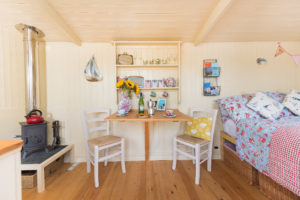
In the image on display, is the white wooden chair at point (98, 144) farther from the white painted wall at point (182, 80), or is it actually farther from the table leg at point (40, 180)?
the table leg at point (40, 180)

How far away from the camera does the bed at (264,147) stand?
3.61 feet

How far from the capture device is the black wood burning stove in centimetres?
158

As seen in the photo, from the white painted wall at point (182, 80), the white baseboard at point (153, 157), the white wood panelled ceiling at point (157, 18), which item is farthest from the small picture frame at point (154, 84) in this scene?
the white baseboard at point (153, 157)

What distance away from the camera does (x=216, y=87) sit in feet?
7.30

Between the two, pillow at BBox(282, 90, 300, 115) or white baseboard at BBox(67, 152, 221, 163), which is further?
white baseboard at BBox(67, 152, 221, 163)

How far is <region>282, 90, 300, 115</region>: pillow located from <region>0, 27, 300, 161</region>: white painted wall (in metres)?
0.48

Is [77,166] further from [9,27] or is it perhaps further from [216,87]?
[216,87]

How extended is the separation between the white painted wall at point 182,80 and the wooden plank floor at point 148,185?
379 millimetres

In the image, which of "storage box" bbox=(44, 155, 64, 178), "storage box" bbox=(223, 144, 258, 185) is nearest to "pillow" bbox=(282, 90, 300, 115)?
"storage box" bbox=(223, 144, 258, 185)

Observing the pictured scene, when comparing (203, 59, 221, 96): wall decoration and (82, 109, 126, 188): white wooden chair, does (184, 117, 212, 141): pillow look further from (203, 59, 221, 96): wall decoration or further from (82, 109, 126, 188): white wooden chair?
(82, 109, 126, 188): white wooden chair

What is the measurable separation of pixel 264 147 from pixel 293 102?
1046 mm

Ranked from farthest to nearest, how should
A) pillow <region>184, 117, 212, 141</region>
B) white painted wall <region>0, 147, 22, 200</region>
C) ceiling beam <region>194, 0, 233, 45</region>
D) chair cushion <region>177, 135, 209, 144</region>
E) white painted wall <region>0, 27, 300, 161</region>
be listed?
white painted wall <region>0, 27, 300, 161</region>
pillow <region>184, 117, 212, 141</region>
chair cushion <region>177, 135, 209, 144</region>
ceiling beam <region>194, 0, 233, 45</region>
white painted wall <region>0, 147, 22, 200</region>

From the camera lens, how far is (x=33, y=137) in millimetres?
1628

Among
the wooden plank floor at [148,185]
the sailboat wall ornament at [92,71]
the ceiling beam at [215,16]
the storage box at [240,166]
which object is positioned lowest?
the wooden plank floor at [148,185]
